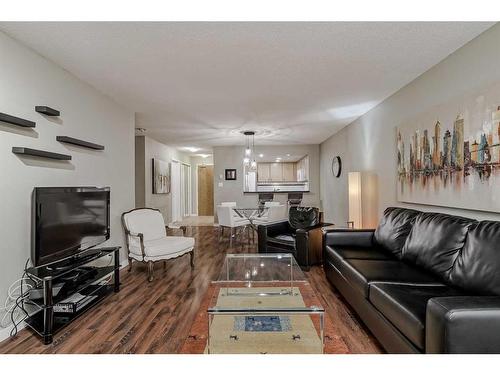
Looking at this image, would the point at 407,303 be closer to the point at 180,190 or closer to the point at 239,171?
the point at 239,171

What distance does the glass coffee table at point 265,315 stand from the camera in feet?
5.73

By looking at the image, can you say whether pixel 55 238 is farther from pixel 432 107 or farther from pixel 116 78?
pixel 432 107

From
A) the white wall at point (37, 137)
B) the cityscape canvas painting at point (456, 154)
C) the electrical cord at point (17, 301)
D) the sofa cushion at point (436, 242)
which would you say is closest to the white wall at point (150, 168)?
the white wall at point (37, 137)

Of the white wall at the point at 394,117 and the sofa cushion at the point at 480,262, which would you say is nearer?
the sofa cushion at the point at 480,262

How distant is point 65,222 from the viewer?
100 inches

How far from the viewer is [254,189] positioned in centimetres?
858

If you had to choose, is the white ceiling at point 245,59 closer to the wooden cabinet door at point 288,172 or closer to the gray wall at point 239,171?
the gray wall at point 239,171

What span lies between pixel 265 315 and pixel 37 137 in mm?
2431

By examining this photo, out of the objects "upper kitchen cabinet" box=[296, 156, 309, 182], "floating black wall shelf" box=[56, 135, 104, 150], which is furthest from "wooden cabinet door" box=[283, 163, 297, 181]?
"floating black wall shelf" box=[56, 135, 104, 150]

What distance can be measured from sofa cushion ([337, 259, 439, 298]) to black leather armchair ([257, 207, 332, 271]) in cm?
123

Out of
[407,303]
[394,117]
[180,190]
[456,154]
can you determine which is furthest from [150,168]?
[407,303]

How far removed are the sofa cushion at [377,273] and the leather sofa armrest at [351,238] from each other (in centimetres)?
68

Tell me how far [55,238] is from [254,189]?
6.42m
